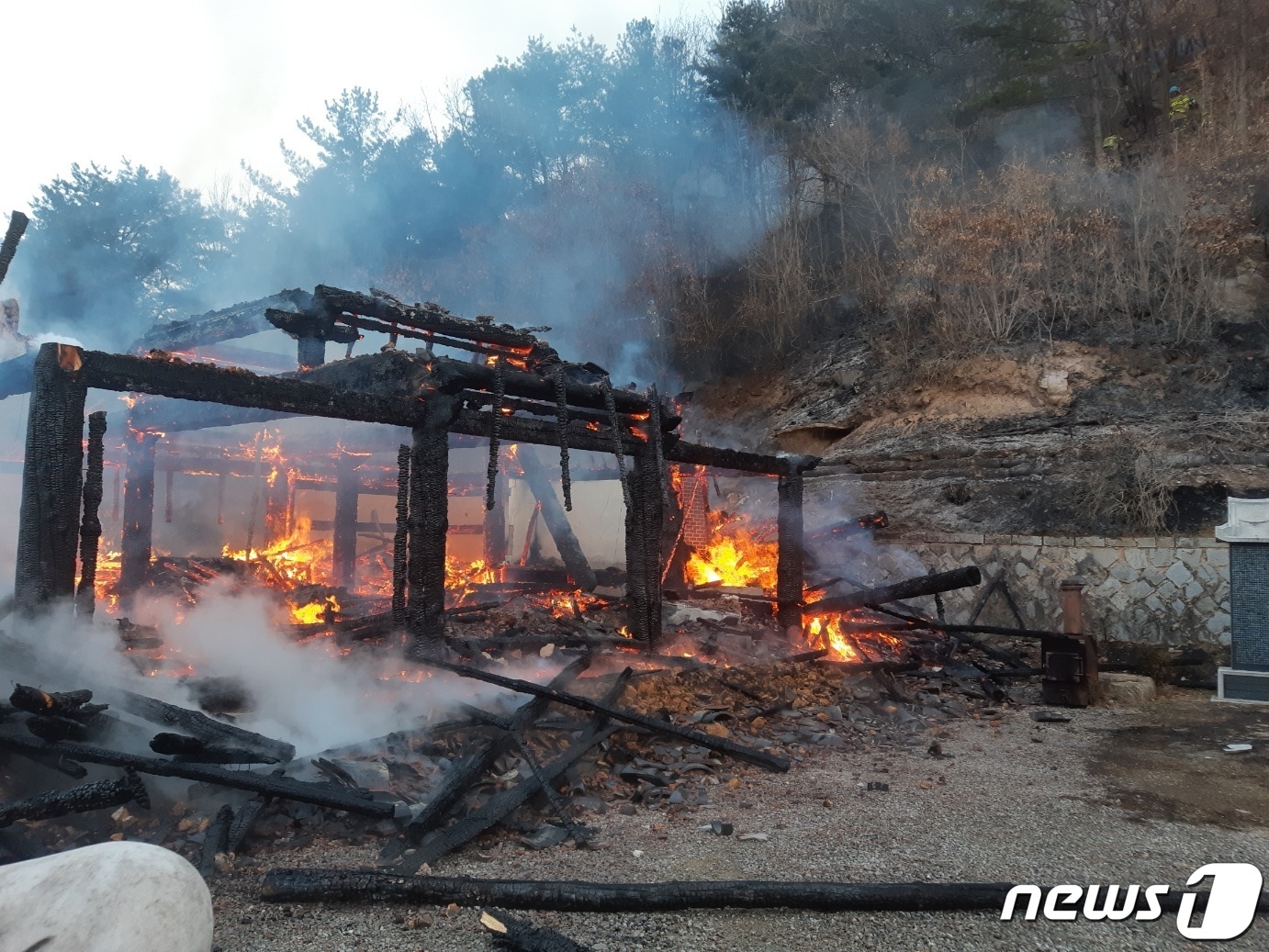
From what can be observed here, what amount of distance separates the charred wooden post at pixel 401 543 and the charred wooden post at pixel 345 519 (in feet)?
30.8

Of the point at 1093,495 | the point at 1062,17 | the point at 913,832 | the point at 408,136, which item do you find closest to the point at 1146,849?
the point at 913,832

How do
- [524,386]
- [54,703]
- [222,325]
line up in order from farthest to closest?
1. [222,325]
2. [524,386]
3. [54,703]

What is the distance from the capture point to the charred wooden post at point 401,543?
8820 mm

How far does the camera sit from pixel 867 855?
16.7 feet

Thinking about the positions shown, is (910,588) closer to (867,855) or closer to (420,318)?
(867,855)

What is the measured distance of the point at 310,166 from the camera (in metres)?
36.6

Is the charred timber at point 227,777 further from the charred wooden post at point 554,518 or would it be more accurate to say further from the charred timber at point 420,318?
the charred wooden post at point 554,518

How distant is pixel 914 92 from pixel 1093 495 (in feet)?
58.8

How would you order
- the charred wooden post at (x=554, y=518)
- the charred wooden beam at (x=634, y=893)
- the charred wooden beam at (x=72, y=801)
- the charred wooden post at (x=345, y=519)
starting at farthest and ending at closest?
1. the charred wooden post at (x=345, y=519)
2. the charred wooden post at (x=554, y=518)
3. the charred wooden beam at (x=72, y=801)
4. the charred wooden beam at (x=634, y=893)

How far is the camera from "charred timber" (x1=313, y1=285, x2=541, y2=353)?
10.9 meters

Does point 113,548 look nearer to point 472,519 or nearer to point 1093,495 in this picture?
point 472,519

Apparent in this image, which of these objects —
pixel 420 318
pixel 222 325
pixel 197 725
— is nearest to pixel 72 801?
pixel 197 725

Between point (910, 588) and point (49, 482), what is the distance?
10.5 m

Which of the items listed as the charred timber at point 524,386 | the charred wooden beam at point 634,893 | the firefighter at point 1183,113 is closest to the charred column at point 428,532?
the charred timber at point 524,386
